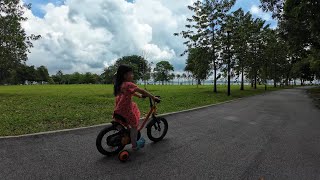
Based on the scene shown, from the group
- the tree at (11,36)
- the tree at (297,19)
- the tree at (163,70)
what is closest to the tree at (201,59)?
the tree at (297,19)

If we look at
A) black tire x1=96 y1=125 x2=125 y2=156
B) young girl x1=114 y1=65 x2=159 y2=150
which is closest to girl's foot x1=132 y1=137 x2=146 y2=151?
young girl x1=114 y1=65 x2=159 y2=150

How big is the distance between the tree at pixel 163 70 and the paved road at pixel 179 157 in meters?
113

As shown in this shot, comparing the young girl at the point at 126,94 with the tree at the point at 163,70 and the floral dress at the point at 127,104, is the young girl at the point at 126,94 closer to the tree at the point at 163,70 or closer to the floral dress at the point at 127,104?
the floral dress at the point at 127,104

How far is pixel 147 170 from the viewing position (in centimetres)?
443

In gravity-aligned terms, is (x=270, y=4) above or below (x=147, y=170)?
above

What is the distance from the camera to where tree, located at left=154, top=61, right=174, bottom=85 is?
396 ft

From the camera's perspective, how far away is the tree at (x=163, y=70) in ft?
396

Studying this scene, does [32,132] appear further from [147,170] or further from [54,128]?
[147,170]

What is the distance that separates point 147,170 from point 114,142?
112 cm

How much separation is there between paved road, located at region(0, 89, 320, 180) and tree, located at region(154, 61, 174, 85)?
113 meters

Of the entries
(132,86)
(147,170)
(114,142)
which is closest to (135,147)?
(114,142)

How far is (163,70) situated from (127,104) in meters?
117

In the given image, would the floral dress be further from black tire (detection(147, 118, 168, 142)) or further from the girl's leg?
black tire (detection(147, 118, 168, 142))

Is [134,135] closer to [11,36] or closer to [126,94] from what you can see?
[126,94]
